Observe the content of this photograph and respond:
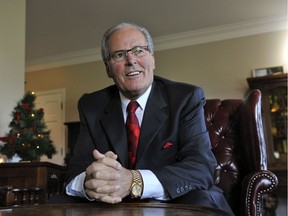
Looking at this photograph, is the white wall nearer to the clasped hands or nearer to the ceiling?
the ceiling

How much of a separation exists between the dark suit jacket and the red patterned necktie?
0.9 inches

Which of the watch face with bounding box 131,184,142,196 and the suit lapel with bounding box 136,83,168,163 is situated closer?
the watch face with bounding box 131,184,142,196

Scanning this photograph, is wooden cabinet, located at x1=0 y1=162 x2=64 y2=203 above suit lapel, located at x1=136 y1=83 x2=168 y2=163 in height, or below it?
below

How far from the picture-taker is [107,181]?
1.09m

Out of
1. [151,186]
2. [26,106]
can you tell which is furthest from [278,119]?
[151,186]

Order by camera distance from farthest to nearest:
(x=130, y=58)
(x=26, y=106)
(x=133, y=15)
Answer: (x=133, y=15), (x=26, y=106), (x=130, y=58)

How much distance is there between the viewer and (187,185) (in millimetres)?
1198

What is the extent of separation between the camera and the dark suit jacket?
131 centimetres

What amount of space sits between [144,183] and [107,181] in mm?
134

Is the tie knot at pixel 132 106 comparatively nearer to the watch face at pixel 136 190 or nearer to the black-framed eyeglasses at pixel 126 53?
the black-framed eyeglasses at pixel 126 53

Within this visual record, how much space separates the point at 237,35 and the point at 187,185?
14.3 ft

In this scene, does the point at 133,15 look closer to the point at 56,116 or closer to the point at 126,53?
the point at 56,116

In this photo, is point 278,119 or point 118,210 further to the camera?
point 278,119

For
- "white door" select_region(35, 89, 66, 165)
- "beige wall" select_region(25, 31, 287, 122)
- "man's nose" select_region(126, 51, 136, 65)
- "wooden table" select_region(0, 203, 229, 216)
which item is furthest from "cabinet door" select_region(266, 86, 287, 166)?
"wooden table" select_region(0, 203, 229, 216)
